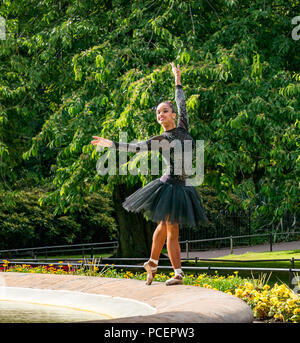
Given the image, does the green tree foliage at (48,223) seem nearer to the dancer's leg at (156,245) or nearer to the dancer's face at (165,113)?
the dancer's leg at (156,245)

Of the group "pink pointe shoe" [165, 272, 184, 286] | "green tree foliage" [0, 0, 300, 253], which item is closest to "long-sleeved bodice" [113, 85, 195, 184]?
"pink pointe shoe" [165, 272, 184, 286]

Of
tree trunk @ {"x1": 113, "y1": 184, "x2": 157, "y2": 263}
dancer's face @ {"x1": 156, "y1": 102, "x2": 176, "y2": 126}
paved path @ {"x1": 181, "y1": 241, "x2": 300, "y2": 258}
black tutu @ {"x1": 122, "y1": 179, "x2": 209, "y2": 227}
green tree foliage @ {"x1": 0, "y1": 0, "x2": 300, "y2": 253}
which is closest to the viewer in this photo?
black tutu @ {"x1": 122, "y1": 179, "x2": 209, "y2": 227}

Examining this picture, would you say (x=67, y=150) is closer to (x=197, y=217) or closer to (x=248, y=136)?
(x=248, y=136)

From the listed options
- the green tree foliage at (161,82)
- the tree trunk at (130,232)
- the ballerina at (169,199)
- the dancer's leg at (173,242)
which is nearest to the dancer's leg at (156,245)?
the ballerina at (169,199)

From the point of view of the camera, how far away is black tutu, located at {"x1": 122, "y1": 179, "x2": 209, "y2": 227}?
6941mm

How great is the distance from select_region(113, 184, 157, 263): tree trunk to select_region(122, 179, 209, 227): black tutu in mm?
10496

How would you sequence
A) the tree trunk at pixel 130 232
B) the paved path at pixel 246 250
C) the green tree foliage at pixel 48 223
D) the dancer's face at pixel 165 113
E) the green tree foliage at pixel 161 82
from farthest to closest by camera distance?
the paved path at pixel 246 250 → the green tree foliage at pixel 48 223 → the tree trunk at pixel 130 232 → the green tree foliage at pixel 161 82 → the dancer's face at pixel 165 113

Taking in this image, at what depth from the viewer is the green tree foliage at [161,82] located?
Result: 1194cm

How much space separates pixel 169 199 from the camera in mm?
6957

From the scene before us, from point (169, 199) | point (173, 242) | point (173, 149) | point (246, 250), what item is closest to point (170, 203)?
point (169, 199)

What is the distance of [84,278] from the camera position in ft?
27.3

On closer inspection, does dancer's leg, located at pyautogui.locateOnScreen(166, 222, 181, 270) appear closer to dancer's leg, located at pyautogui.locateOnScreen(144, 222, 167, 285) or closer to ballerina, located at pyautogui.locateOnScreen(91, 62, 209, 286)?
ballerina, located at pyautogui.locateOnScreen(91, 62, 209, 286)

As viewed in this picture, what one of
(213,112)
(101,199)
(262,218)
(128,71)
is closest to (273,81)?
(213,112)

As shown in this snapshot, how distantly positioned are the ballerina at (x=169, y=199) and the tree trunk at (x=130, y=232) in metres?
10.3
